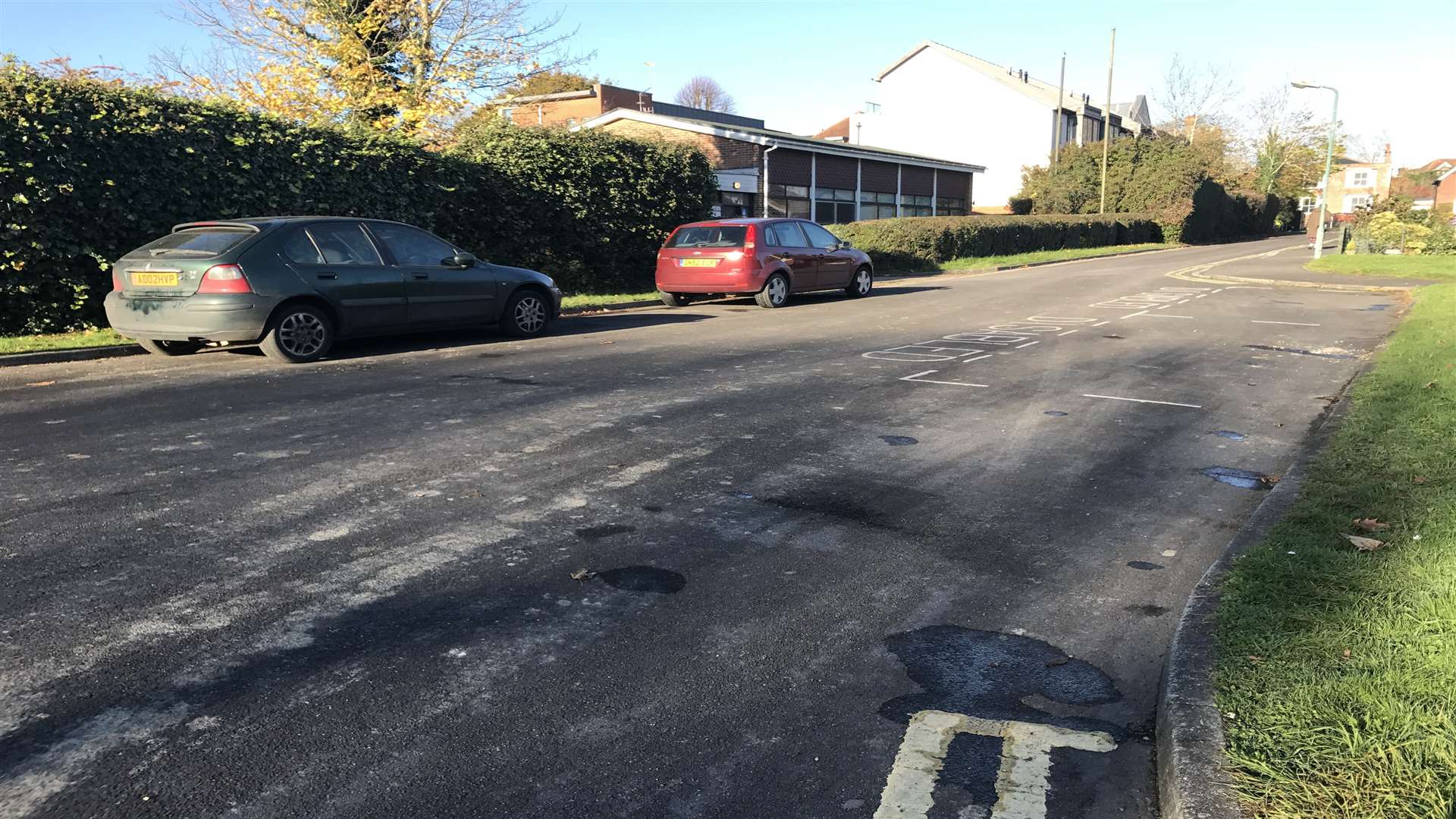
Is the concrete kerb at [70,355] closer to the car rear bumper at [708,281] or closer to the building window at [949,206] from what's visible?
the car rear bumper at [708,281]

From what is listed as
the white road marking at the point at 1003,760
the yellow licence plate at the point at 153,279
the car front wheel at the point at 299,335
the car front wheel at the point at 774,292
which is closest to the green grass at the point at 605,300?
the car front wheel at the point at 774,292

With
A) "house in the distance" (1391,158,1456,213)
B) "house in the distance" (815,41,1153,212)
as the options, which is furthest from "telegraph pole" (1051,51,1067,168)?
"house in the distance" (1391,158,1456,213)

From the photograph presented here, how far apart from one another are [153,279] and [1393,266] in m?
31.1

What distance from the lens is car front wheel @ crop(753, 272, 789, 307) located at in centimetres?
1684

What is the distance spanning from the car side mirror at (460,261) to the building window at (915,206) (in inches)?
1190

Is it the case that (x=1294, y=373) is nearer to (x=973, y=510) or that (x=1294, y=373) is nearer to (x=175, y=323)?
Answer: (x=973, y=510)

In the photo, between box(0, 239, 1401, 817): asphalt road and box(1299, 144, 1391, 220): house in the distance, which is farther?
box(1299, 144, 1391, 220): house in the distance

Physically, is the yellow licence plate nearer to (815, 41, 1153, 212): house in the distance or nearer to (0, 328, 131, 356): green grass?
(0, 328, 131, 356): green grass

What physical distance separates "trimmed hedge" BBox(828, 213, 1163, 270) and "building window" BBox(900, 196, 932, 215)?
322cm

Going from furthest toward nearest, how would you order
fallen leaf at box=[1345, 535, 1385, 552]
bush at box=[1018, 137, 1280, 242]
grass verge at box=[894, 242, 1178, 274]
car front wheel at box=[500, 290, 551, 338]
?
1. bush at box=[1018, 137, 1280, 242]
2. grass verge at box=[894, 242, 1178, 274]
3. car front wheel at box=[500, 290, 551, 338]
4. fallen leaf at box=[1345, 535, 1385, 552]

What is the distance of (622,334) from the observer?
42.2 feet

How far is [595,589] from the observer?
400 cm

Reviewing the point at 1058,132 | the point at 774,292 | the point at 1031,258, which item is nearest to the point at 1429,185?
the point at 1058,132

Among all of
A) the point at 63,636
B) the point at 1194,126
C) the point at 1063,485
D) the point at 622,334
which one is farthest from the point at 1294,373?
the point at 1194,126
